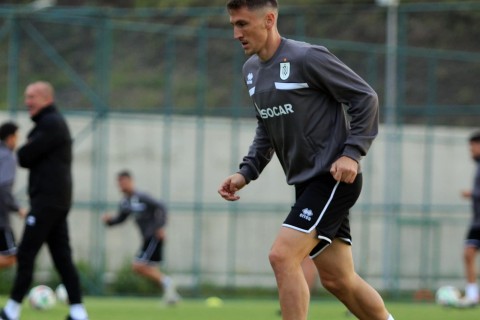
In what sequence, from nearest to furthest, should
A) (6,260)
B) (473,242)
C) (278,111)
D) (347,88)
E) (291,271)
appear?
1. (291,271)
2. (347,88)
3. (278,111)
4. (6,260)
5. (473,242)

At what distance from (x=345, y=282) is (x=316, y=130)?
0.91 meters

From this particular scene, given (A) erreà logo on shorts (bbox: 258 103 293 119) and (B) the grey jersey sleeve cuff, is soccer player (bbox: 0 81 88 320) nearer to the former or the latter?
(A) erreà logo on shorts (bbox: 258 103 293 119)

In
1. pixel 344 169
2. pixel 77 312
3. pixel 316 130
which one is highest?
pixel 316 130

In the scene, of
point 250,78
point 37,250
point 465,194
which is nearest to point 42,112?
point 37,250

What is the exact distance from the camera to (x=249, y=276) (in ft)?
69.6

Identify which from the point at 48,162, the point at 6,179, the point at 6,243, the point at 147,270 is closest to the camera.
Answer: the point at 48,162

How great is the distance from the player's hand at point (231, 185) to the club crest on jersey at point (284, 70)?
769 mm

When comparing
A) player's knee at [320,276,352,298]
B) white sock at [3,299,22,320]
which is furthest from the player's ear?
white sock at [3,299,22,320]

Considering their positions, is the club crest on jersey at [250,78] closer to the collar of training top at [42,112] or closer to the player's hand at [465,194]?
the collar of training top at [42,112]

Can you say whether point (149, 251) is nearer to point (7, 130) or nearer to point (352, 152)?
point (7, 130)

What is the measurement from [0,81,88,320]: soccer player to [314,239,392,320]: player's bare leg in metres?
3.70

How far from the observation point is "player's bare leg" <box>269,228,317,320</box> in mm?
6840

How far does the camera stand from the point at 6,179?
13430mm

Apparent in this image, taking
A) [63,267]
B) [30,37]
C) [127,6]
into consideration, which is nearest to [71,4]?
[127,6]
